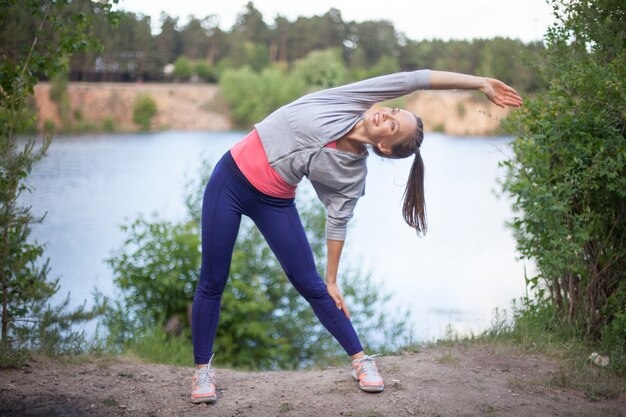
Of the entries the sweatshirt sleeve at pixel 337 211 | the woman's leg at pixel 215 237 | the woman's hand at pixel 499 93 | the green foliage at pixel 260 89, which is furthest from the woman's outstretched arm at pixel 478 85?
the green foliage at pixel 260 89

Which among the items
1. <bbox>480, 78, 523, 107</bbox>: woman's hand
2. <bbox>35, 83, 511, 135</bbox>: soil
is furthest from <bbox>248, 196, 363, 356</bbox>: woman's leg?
<bbox>35, 83, 511, 135</bbox>: soil

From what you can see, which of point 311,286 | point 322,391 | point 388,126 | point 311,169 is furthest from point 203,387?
point 388,126

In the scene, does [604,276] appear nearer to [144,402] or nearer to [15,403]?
[144,402]

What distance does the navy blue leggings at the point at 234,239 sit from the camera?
3.25 metres

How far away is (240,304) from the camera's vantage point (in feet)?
26.5

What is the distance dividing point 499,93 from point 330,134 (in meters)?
0.82

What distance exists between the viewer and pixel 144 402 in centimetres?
344

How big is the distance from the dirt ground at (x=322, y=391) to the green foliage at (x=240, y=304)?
12.2ft

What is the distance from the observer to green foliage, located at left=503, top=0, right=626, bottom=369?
12.7ft

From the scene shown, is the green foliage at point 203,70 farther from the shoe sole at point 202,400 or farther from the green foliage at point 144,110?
the shoe sole at point 202,400

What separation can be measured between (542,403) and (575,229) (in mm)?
1166

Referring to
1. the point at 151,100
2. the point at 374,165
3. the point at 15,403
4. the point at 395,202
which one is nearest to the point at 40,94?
the point at 151,100

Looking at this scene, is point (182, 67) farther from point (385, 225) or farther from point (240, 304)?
point (240, 304)

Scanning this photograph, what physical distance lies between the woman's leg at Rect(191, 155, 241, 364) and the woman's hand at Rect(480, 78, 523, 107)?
124cm
